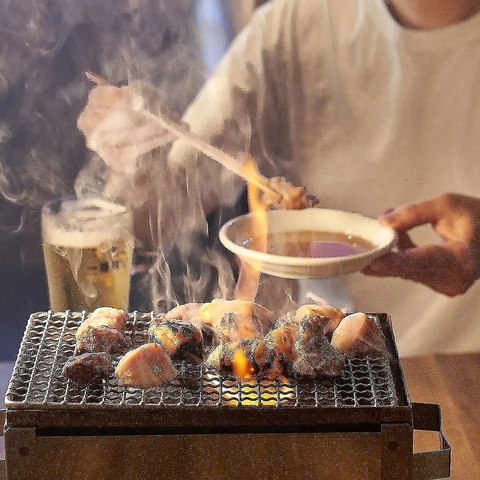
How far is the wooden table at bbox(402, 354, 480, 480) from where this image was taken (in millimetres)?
2678

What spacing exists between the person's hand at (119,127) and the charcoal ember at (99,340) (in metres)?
1.17

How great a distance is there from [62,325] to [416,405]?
102 centimetres

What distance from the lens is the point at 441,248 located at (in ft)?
10.4

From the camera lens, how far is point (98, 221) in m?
2.92

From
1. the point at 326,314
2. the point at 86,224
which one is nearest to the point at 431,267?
the point at 326,314

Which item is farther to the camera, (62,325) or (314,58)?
(314,58)

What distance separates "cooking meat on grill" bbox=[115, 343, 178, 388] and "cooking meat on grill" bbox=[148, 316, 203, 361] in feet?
0.31

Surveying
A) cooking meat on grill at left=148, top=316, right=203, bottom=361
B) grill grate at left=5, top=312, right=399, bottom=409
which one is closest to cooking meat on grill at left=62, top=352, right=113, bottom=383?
grill grate at left=5, top=312, right=399, bottom=409

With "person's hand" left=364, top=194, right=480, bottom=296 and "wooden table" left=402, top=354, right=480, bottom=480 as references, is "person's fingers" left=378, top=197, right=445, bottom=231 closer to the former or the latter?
"person's hand" left=364, top=194, right=480, bottom=296

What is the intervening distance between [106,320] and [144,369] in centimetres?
33

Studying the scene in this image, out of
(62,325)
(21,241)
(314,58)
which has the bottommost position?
(21,241)

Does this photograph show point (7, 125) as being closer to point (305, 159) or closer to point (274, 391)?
point (305, 159)

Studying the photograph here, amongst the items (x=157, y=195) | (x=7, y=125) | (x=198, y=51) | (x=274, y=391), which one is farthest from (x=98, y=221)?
(x=274, y=391)

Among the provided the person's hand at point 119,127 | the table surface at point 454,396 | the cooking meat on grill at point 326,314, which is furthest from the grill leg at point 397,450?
the person's hand at point 119,127
